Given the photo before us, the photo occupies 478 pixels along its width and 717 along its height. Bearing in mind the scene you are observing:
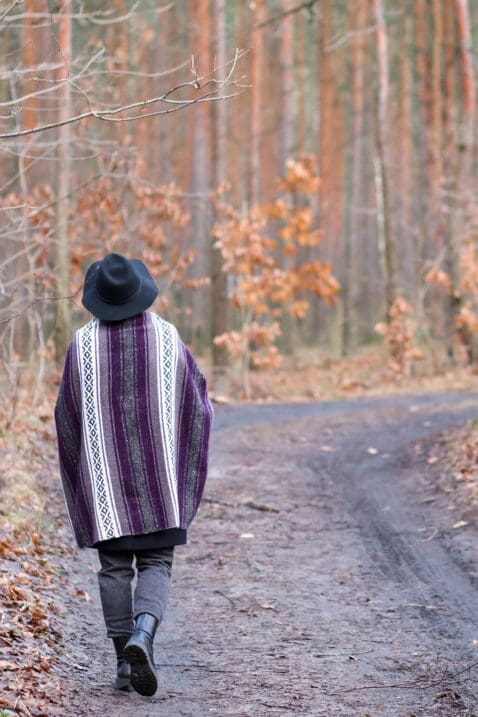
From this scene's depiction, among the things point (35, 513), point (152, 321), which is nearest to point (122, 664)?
point (152, 321)

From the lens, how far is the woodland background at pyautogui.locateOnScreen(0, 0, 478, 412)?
11539 mm

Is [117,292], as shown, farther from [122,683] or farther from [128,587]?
[122,683]

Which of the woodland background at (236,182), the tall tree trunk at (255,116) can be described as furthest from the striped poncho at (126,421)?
the tall tree trunk at (255,116)

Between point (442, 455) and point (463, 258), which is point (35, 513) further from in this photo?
point (463, 258)

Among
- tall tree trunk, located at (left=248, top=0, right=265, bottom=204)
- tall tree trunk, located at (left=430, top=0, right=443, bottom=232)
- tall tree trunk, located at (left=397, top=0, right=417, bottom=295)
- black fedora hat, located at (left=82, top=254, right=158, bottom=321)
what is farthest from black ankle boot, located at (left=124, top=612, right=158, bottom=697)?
tall tree trunk, located at (left=397, top=0, right=417, bottom=295)

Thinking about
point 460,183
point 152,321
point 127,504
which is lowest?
point 127,504

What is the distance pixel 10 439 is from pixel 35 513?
1.74 meters

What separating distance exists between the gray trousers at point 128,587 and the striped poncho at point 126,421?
0.50ft

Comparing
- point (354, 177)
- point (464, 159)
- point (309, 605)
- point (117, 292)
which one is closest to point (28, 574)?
point (309, 605)

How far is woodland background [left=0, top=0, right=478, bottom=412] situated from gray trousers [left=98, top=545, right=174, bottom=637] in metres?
2.20

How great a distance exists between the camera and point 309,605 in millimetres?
6133

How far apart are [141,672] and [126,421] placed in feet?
3.73

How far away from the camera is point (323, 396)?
728 inches

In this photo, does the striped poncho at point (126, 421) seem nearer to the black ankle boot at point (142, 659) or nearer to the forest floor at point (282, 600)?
the black ankle boot at point (142, 659)
